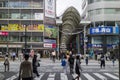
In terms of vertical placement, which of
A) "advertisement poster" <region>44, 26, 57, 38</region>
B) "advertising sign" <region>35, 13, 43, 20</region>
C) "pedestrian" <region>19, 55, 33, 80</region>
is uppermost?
"advertising sign" <region>35, 13, 43, 20</region>

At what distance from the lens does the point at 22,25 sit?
83.6 metres

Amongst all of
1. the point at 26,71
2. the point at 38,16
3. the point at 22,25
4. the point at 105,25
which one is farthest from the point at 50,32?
the point at 26,71

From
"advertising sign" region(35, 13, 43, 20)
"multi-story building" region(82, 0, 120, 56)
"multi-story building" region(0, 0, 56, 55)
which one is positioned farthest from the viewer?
"multi-story building" region(0, 0, 56, 55)

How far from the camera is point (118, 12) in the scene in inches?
3083

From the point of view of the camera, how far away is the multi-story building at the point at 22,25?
82.8 m

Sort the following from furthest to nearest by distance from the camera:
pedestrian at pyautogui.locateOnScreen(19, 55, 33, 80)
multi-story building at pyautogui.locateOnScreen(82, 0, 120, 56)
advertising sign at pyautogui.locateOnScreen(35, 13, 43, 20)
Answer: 1. advertising sign at pyautogui.locateOnScreen(35, 13, 43, 20)
2. multi-story building at pyautogui.locateOnScreen(82, 0, 120, 56)
3. pedestrian at pyautogui.locateOnScreen(19, 55, 33, 80)

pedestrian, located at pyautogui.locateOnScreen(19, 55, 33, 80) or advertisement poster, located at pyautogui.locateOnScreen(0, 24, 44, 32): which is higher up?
advertisement poster, located at pyautogui.locateOnScreen(0, 24, 44, 32)

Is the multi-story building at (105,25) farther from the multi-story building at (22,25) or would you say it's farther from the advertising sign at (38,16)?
the advertising sign at (38,16)

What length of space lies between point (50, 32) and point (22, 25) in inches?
252

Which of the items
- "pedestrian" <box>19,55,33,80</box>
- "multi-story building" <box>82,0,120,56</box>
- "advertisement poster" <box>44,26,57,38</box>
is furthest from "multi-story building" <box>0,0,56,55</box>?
"pedestrian" <box>19,55,33,80</box>

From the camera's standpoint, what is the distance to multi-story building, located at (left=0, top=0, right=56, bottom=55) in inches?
3260

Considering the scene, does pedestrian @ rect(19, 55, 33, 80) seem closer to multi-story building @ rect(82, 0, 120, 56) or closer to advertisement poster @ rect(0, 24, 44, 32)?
multi-story building @ rect(82, 0, 120, 56)

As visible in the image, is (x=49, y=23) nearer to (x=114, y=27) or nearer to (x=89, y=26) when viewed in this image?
(x=89, y=26)

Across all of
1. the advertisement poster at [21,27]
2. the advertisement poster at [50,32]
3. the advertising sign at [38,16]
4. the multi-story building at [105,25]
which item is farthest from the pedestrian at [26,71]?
the advertisement poster at [50,32]
